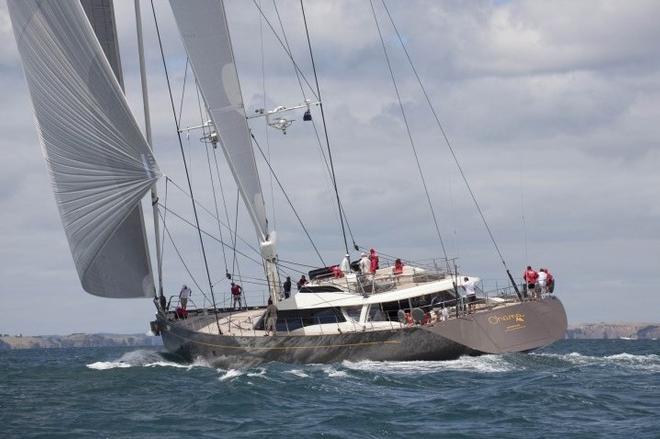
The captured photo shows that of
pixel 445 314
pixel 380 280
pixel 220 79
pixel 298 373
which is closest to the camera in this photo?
pixel 298 373

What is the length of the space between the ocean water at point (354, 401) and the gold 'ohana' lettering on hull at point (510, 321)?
740 millimetres

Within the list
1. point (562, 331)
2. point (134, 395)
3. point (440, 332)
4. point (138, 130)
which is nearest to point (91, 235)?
point (138, 130)

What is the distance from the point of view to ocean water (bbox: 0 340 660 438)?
20.6 m

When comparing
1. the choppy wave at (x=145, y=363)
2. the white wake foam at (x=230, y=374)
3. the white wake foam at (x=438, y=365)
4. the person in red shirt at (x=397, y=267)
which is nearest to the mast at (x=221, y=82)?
the white wake foam at (x=230, y=374)

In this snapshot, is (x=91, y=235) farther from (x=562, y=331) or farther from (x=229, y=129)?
(x=562, y=331)

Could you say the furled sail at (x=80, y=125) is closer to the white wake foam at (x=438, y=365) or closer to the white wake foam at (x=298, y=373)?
the white wake foam at (x=298, y=373)

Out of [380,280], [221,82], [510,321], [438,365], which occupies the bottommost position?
[438,365]

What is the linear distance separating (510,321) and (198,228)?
890 centimetres

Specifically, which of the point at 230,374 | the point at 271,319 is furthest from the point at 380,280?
the point at 230,374

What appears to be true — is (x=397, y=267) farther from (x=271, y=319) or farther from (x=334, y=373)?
(x=334, y=373)

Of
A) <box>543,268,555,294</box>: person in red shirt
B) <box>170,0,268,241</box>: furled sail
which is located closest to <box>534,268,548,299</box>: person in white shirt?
<box>543,268,555,294</box>: person in red shirt

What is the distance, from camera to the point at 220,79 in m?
32.3

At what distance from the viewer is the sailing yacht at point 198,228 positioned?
29922 millimetres

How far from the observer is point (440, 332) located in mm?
28969
